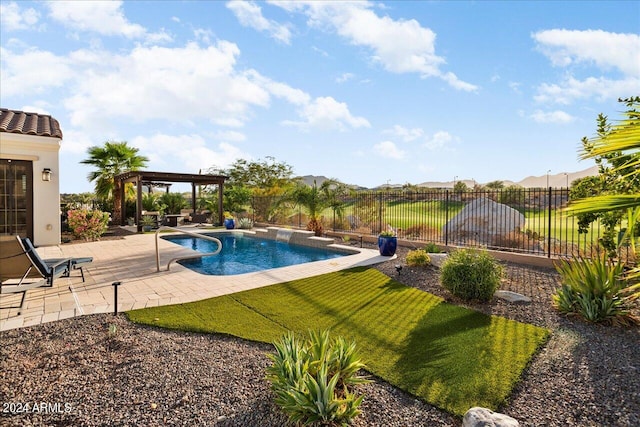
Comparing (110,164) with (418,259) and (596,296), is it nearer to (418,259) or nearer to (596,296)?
(418,259)

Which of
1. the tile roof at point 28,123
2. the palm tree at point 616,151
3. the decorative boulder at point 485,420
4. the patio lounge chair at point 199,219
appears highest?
the tile roof at point 28,123

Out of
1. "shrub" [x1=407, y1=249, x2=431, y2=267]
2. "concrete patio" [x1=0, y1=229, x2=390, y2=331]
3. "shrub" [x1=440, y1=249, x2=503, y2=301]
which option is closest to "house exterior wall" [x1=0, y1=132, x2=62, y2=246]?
"concrete patio" [x1=0, y1=229, x2=390, y2=331]

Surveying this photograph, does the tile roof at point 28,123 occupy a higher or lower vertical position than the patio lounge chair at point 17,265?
higher

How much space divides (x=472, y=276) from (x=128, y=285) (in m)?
6.63

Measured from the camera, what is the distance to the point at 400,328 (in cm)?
469

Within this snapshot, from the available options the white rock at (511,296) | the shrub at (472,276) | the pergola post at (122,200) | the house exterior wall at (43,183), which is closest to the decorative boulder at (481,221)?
the white rock at (511,296)

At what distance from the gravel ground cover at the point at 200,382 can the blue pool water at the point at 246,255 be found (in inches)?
202

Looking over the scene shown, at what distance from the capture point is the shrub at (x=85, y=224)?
41.5ft

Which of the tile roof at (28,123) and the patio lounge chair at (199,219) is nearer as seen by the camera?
the tile roof at (28,123)

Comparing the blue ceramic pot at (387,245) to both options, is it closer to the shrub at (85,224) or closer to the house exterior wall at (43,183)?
the shrub at (85,224)

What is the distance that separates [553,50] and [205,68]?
36.2 ft

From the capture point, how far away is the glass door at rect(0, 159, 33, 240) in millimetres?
10766

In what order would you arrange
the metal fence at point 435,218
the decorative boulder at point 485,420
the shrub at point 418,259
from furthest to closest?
1. the metal fence at point 435,218
2. the shrub at point 418,259
3. the decorative boulder at point 485,420

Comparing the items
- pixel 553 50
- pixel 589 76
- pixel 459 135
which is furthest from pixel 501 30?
pixel 459 135
